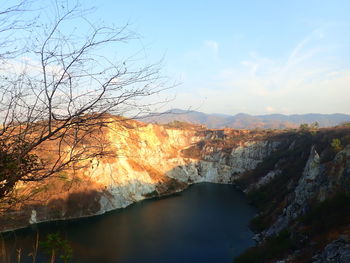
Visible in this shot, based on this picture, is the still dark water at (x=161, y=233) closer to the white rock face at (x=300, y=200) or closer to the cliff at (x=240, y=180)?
the cliff at (x=240, y=180)

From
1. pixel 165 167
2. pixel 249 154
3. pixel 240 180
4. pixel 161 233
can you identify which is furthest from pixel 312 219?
pixel 249 154

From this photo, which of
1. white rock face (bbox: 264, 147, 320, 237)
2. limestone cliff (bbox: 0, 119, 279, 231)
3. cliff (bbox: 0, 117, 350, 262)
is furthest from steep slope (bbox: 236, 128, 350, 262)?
limestone cliff (bbox: 0, 119, 279, 231)

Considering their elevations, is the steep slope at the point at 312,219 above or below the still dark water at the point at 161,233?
above

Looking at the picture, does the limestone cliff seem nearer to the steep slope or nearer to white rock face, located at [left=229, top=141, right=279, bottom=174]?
white rock face, located at [left=229, top=141, right=279, bottom=174]

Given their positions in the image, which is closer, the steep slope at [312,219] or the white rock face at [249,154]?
the steep slope at [312,219]

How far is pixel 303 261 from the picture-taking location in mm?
22062

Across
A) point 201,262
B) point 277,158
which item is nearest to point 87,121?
point 201,262

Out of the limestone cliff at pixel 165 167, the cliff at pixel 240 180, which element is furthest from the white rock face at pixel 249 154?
the cliff at pixel 240 180

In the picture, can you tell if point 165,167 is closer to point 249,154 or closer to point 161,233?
point 249,154

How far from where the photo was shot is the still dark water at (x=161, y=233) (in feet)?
102

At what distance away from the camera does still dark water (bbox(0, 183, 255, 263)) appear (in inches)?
1224

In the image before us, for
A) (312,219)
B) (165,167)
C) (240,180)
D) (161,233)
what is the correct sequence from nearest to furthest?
1. (312,219)
2. (161,233)
3. (240,180)
4. (165,167)

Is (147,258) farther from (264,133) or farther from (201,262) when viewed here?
(264,133)

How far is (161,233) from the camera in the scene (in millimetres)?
38500
